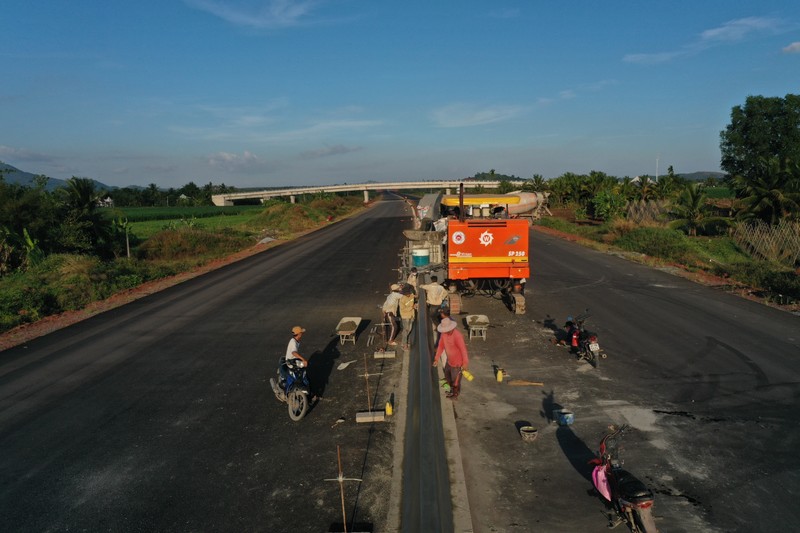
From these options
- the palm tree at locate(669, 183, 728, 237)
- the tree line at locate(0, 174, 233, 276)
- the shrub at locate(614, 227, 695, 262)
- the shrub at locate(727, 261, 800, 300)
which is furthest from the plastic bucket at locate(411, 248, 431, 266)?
the palm tree at locate(669, 183, 728, 237)

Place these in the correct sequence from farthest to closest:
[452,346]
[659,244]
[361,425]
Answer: [659,244]
[452,346]
[361,425]

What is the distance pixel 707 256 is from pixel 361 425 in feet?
89.2

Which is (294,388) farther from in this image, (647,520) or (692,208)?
(692,208)

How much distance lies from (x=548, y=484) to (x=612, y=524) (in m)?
1.08

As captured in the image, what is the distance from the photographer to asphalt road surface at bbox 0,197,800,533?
6711 mm

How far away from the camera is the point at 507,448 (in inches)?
320

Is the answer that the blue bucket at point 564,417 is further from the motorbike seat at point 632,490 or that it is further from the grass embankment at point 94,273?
the grass embankment at point 94,273

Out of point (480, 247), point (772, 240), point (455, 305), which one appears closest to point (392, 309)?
point (455, 305)

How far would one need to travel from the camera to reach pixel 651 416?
912 cm

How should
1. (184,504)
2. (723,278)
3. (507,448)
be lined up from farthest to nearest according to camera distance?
(723,278) → (507,448) → (184,504)

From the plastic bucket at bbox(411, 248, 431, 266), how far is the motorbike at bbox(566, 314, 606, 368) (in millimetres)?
5502

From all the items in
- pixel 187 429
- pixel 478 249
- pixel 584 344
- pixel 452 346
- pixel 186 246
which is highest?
pixel 478 249

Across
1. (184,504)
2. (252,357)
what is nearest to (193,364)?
(252,357)

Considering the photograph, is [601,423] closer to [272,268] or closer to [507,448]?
[507,448]
